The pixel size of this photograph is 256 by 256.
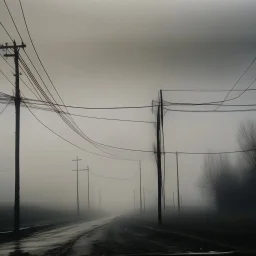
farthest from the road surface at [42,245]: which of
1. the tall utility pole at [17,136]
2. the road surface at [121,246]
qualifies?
the tall utility pole at [17,136]

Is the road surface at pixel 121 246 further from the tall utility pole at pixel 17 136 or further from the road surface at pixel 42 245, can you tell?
the tall utility pole at pixel 17 136

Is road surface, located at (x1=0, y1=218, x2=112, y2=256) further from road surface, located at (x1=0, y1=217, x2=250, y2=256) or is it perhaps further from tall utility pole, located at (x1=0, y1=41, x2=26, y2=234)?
tall utility pole, located at (x1=0, y1=41, x2=26, y2=234)

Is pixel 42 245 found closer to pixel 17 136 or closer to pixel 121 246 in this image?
pixel 121 246

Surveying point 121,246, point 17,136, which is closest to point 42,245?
point 121,246

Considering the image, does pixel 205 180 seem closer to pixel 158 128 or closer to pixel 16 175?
pixel 158 128

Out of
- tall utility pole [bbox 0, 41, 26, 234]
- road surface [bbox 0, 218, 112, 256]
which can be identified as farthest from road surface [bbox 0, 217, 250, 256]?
tall utility pole [bbox 0, 41, 26, 234]

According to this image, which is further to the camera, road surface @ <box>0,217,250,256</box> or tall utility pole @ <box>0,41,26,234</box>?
tall utility pole @ <box>0,41,26,234</box>

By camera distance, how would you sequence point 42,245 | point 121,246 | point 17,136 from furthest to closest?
point 17,136, point 42,245, point 121,246

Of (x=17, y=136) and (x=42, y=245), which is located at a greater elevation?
(x=17, y=136)

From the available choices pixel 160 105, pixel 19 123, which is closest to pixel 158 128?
pixel 160 105

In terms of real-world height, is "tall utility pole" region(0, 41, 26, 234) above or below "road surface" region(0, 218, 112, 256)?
above

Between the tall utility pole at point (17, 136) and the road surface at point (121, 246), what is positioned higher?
the tall utility pole at point (17, 136)

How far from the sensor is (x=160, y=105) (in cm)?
3419

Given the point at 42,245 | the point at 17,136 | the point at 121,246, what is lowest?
the point at 42,245
